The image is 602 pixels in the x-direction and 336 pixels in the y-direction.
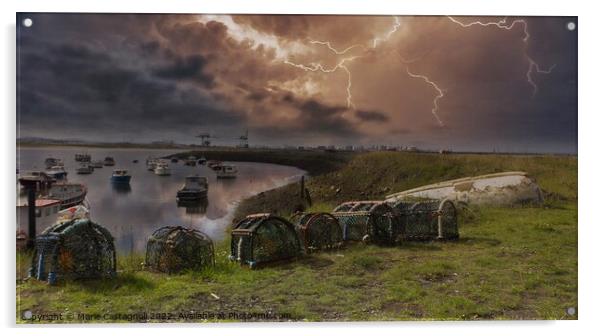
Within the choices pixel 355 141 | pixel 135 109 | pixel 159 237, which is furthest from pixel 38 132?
pixel 355 141

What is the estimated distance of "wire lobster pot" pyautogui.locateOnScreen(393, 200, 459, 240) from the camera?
9977 millimetres

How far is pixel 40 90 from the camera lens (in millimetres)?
8469

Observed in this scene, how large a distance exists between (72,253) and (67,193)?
97cm

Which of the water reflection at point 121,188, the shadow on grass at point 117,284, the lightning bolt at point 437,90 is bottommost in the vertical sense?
the shadow on grass at point 117,284

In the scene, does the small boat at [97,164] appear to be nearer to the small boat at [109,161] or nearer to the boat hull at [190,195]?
the small boat at [109,161]

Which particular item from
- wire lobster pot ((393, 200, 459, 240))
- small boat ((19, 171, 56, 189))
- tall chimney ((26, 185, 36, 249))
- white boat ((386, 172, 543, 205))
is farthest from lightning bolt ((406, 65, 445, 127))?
tall chimney ((26, 185, 36, 249))

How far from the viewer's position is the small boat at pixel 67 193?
8547 millimetres

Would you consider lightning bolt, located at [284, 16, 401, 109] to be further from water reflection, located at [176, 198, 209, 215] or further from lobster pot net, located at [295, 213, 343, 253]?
water reflection, located at [176, 198, 209, 215]

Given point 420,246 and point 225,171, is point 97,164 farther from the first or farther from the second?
point 420,246

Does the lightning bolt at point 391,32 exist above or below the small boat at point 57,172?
above

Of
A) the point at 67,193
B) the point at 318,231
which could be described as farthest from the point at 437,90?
the point at 67,193

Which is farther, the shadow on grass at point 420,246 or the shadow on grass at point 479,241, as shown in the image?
the shadow on grass at point 420,246

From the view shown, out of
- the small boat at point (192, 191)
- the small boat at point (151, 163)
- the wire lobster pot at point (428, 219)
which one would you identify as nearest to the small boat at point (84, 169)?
the small boat at point (151, 163)

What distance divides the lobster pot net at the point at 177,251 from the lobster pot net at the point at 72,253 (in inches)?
24.4
